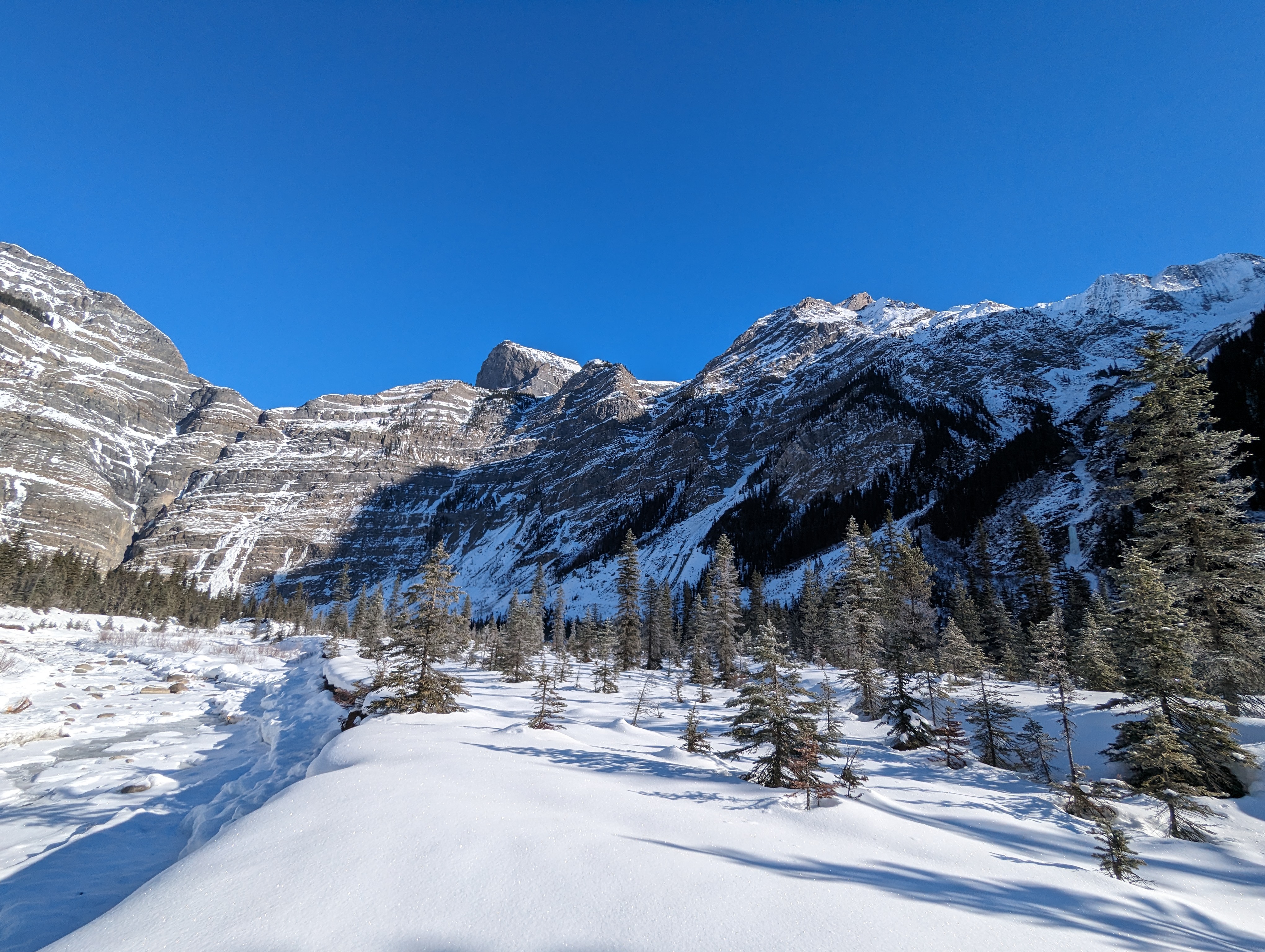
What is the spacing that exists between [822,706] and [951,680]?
13316 millimetres

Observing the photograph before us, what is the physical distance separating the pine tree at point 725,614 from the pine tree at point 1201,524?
22387 millimetres

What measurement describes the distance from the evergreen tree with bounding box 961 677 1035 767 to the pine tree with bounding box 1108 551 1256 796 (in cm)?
431

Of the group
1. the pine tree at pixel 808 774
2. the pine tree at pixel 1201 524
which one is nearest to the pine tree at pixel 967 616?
the pine tree at pixel 1201 524

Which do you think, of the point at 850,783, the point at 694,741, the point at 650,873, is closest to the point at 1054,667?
the point at 850,783

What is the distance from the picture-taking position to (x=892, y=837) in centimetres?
738

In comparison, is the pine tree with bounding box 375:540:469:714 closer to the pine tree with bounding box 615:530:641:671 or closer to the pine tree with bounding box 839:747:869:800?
the pine tree with bounding box 839:747:869:800

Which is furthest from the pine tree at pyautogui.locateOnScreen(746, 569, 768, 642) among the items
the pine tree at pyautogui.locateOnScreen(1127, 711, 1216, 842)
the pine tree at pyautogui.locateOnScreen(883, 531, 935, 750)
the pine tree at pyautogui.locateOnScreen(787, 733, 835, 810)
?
the pine tree at pyautogui.locateOnScreen(787, 733, 835, 810)

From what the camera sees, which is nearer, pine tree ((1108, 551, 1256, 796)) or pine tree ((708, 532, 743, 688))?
pine tree ((1108, 551, 1256, 796))

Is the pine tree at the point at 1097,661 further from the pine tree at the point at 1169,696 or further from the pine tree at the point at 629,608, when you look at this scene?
the pine tree at the point at 629,608

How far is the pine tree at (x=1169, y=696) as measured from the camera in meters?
10.9

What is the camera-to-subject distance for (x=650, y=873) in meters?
5.50

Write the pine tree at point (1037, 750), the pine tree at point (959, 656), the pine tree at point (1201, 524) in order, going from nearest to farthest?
the pine tree at point (1201, 524) → the pine tree at point (1037, 750) → the pine tree at point (959, 656)

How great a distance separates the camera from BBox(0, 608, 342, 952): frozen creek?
28.4ft

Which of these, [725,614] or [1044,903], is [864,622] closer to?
[725,614]
